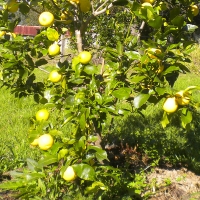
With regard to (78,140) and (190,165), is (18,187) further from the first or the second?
(190,165)

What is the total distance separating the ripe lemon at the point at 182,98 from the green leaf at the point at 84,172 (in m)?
0.46

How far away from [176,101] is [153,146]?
1.43 m

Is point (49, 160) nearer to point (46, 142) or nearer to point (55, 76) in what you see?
point (46, 142)

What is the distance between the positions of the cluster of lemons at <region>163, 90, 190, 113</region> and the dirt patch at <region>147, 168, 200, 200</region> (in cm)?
110

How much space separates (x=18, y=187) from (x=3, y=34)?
0.77 m

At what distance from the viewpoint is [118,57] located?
5.77 feet

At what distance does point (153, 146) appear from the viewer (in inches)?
114

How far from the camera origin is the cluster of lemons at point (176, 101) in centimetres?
150

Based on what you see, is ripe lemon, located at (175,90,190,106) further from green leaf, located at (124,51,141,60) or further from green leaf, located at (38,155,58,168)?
green leaf, located at (38,155,58,168)

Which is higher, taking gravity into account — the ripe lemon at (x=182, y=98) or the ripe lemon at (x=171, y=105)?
the ripe lemon at (x=182, y=98)

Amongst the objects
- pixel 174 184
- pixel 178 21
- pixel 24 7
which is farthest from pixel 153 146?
pixel 24 7

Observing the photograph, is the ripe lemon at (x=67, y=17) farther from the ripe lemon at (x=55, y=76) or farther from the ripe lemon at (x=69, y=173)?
the ripe lemon at (x=69, y=173)

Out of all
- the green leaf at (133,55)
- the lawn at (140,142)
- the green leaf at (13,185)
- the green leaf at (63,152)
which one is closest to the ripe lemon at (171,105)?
the green leaf at (133,55)

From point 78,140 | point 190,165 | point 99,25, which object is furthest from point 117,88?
point 99,25
